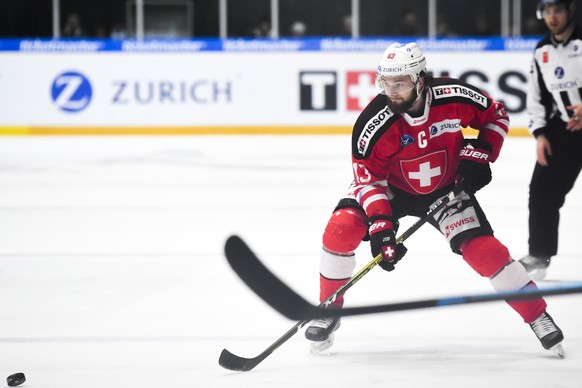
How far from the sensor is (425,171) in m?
2.60

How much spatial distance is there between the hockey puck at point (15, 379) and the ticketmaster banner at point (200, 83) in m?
6.69

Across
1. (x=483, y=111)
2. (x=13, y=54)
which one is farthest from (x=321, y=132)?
(x=483, y=111)

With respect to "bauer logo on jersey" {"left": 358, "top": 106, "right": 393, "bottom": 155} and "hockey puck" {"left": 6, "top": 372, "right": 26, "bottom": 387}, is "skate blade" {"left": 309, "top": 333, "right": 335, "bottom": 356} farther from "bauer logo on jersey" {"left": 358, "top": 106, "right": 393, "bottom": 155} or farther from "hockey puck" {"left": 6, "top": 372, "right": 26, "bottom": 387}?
"hockey puck" {"left": 6, "top": 372, "right": 26, "bottom": 387}

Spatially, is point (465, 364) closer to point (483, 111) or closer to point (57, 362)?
point (483, 111)

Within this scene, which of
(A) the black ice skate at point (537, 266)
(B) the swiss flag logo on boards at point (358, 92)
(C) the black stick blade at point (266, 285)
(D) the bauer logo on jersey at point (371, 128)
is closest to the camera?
(C) the black stick blade at point (266, 285)

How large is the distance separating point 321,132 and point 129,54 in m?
1.93

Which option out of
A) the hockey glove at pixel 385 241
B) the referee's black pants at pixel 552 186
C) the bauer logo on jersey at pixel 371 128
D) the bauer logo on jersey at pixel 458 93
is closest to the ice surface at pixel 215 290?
the referee's black pants at pixel 552 186

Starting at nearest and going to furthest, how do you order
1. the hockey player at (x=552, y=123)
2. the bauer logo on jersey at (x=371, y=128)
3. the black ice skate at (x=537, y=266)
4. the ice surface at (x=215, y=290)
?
the ice surface at (x=215, y=290) < the bauer logo on jersey at (x=371, y=128) < the hockey player at (x=552, y=123) < the black ice skate at (x=537, y=266)

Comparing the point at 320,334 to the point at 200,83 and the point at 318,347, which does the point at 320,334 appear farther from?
the point at 200,83

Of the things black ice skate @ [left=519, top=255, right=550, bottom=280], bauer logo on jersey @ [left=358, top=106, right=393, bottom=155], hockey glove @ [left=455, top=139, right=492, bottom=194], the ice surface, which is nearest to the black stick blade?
the ice surface

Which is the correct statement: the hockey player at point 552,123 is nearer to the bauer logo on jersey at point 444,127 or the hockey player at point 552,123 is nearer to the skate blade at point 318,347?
the bauer logo on jersey at point 444,127

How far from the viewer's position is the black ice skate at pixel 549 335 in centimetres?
244

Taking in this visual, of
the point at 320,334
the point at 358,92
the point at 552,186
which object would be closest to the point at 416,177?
the point at 320,334

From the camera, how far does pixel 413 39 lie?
30.5 feet
